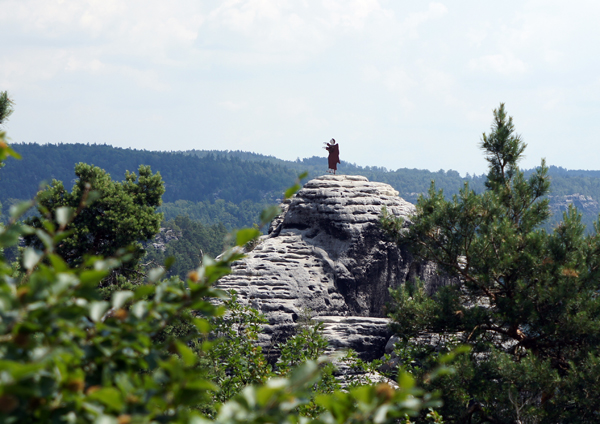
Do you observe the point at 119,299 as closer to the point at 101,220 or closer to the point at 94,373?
the point at 94,373

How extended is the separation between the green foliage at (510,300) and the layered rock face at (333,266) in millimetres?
5309

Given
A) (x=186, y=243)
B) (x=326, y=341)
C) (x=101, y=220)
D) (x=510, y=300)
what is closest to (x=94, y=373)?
(x=326, y=341)

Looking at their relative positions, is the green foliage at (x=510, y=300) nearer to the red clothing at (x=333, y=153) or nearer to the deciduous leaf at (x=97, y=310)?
the deciduous leaf at (x=97, y=310)

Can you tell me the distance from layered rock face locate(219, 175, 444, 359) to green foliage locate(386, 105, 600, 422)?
5.31 m

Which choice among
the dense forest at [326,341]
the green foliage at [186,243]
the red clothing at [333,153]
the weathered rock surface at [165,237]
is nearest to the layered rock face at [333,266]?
the red clothing at [333,153]

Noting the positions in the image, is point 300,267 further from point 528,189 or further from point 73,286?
point 73,286

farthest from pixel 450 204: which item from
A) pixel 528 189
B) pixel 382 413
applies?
pixel 382 413

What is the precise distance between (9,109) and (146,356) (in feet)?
40.5

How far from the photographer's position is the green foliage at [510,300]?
350 inches

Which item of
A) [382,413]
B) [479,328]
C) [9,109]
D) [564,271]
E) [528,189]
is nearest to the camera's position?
[382,413]

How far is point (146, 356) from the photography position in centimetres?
176

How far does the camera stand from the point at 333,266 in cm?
1783

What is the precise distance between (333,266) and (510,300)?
841 centimetres

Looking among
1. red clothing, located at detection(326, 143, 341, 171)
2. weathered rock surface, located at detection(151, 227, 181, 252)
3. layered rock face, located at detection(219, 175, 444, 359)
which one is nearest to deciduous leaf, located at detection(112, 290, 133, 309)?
layered rock face, located at detection(219, 175, 444, 359)
